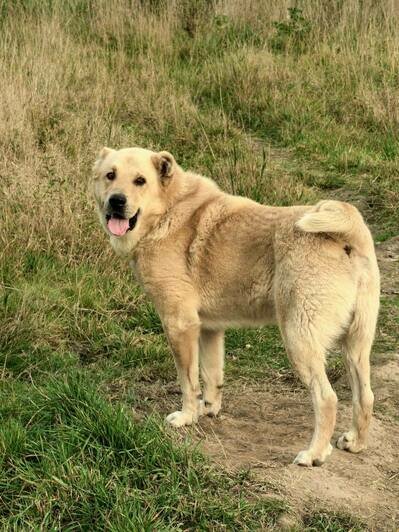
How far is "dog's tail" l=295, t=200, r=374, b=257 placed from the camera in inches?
159

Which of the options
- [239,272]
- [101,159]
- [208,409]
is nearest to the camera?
[239,272]

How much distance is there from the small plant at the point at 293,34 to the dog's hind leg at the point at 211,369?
23.6 feet

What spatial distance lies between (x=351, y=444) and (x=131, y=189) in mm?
1791

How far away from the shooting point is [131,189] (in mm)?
4723

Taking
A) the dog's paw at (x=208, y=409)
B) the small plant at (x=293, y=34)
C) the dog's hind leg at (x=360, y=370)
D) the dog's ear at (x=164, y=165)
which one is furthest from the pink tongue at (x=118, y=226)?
the small plant at (x=293, y=34)

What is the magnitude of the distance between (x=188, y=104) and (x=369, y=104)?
81.5 inches

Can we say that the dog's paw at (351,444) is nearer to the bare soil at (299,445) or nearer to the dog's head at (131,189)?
the bare soil at (299,445)

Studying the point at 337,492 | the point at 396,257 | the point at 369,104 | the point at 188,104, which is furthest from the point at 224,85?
the point at 337,492

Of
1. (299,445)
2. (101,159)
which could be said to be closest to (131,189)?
(101,159)

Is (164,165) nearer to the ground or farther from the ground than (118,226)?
farther from the ground

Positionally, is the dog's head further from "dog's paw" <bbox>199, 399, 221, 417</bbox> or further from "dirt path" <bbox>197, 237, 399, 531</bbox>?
"dirt path" <bbox>197, 237, 399, 531</bbox>

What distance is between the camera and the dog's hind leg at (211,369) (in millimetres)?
4895

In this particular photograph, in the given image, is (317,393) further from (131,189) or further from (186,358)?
(131,189)

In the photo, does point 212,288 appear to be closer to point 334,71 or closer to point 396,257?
point 396,257
